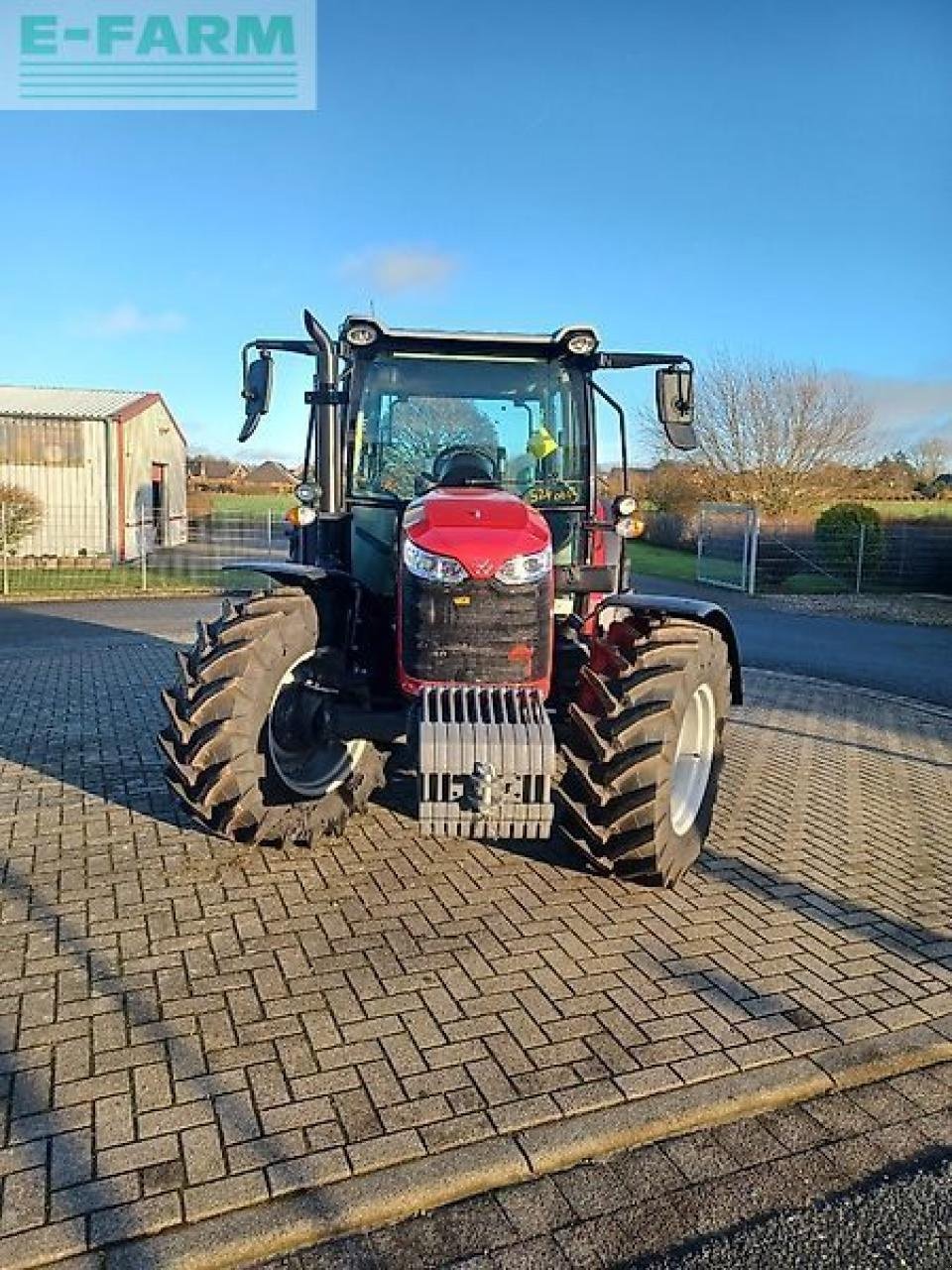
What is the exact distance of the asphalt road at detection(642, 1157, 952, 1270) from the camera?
2.20 metres

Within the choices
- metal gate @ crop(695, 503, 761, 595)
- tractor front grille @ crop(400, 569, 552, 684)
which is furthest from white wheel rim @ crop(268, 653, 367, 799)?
metal gate @ crop(695, 503, 761, 595)

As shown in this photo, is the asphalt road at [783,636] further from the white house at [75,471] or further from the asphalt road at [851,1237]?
the asphalt road at [851,1237]

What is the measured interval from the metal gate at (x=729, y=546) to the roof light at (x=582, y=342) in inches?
630

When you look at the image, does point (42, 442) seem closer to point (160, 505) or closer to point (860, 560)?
point (160, 505)

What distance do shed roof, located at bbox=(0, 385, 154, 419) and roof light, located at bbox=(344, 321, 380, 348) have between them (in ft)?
65.8

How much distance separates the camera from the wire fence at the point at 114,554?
60.1 ft

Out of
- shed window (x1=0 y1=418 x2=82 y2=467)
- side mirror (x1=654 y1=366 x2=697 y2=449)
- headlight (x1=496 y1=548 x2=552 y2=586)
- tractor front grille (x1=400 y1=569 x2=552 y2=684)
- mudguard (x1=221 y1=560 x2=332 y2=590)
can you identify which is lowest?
tractor front grille (x1=400 y1=569 x2=552 y2=684)

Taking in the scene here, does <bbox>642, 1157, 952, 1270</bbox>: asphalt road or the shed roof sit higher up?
the shed roof

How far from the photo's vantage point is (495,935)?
3736mm

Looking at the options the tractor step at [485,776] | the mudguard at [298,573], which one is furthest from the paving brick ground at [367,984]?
the mudguard at [298,573]

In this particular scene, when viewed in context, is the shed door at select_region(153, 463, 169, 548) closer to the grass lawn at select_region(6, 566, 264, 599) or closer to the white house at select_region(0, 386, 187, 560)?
the white house at select_region(0, 386, 187, 560)

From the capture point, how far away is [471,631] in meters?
4.15

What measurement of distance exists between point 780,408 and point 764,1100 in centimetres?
2789

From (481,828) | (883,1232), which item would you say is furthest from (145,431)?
(883,1232)
